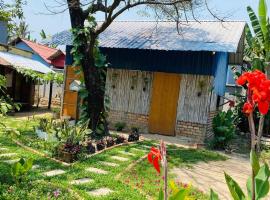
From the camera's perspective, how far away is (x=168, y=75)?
47.8 ft

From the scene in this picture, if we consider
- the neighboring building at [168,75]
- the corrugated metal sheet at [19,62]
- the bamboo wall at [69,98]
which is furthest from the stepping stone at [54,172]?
the corrugated metal sheet at [19,62]

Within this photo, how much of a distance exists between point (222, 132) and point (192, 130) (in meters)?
1.67

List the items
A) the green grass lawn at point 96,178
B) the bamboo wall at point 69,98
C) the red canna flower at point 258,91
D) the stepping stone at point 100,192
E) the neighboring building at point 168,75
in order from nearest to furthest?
the red canna flower at point 258,91 → the green grass lawn at point 96,178 → the stepping stone at point 100,192 → the neighboring building at point 168,75 → the bamboo wall at point 69,98

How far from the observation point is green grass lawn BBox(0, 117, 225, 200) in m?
5.97

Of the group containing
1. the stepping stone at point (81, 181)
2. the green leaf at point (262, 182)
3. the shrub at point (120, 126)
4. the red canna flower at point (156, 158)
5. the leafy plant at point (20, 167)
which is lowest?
the stepping stone at point (81, 181)

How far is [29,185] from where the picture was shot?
6152 millimetres

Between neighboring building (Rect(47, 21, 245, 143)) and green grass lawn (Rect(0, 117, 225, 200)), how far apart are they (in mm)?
3515

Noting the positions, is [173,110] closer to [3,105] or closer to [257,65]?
[257,65]

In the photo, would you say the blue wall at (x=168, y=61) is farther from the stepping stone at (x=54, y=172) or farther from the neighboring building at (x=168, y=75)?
the stepping stone at (x=54, y=172)

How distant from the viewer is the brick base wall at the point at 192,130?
14.0 metres

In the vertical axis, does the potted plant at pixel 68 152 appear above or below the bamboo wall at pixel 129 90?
below

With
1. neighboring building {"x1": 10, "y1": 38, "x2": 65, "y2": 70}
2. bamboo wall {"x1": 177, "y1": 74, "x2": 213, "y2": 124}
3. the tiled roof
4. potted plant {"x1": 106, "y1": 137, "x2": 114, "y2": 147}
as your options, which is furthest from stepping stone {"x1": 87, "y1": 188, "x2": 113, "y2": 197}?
the tiled roof

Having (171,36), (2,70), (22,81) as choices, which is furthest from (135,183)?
(22,81)

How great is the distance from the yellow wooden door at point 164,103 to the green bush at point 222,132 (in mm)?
2036
